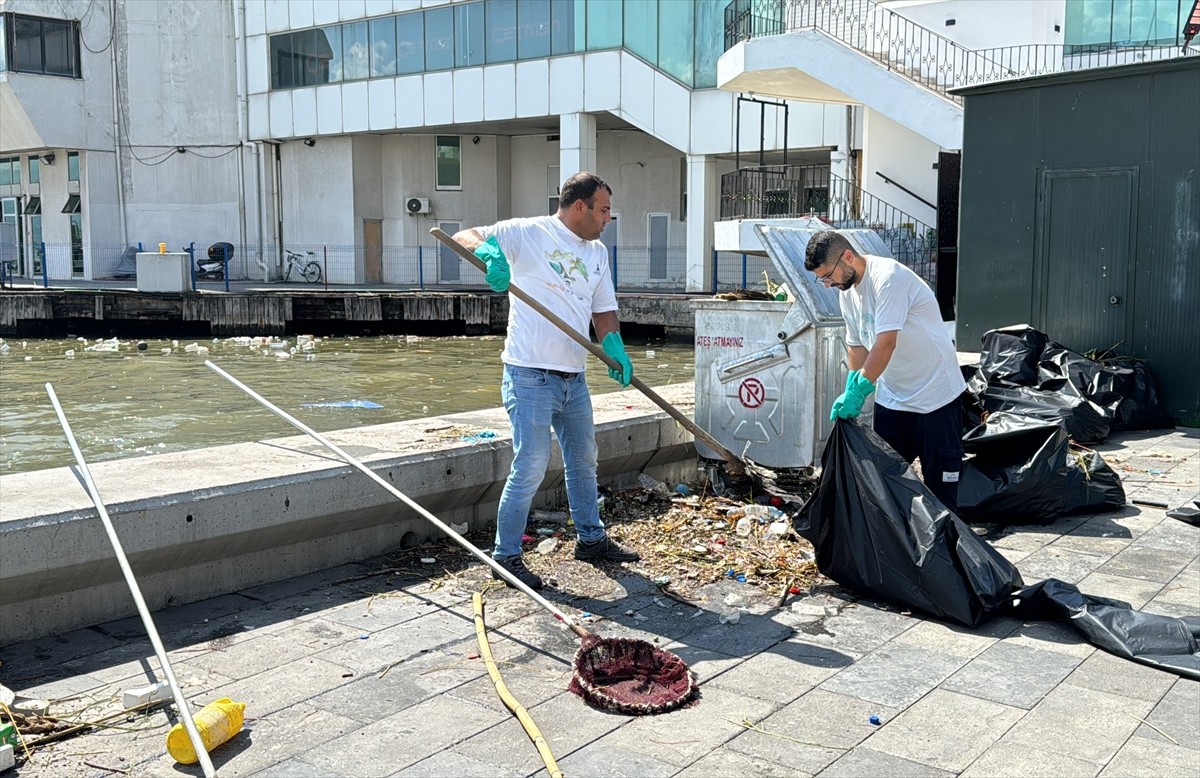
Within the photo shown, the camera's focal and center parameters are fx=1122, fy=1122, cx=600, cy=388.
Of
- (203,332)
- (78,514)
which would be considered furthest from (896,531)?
(203,332)

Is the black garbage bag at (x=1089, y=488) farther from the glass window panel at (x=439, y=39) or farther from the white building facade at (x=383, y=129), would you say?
the glass window panel at (x=439, y=39)

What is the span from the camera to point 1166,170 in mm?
9336

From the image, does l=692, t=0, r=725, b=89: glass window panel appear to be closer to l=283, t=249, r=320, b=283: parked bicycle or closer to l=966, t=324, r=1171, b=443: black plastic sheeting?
l=283, t=249, r=320, b=283: parked bicycle

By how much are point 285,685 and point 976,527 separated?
3924 millimetres

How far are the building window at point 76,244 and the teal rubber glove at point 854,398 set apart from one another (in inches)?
1305

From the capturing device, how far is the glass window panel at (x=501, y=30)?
28.1 metres

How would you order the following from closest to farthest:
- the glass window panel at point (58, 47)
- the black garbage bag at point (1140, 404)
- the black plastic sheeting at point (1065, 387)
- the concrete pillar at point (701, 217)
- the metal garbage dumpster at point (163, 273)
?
the black plastic sheeting at point (1065, 387) < the black garbage bag at point (1140, 404) < the metal garbage dumpster at point (163, 273) < the concrete pillar at point (701, 217) < the glass window panel at point (58, 47)

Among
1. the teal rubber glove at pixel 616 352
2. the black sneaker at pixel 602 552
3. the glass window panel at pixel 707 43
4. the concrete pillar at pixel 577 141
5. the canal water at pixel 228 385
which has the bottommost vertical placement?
the canal water at pixel 228 385

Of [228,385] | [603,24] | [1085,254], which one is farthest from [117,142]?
[1085,254]

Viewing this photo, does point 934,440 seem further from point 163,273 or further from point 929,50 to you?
point 163,273

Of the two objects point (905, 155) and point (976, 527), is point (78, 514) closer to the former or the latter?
point (976, 527)

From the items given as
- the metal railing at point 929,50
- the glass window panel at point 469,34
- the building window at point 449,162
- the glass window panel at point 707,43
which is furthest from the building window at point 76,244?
the metal railing at point 929,50

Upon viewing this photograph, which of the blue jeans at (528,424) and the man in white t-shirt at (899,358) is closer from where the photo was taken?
the blue jeans at (528,424)

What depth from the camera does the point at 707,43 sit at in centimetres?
2553
